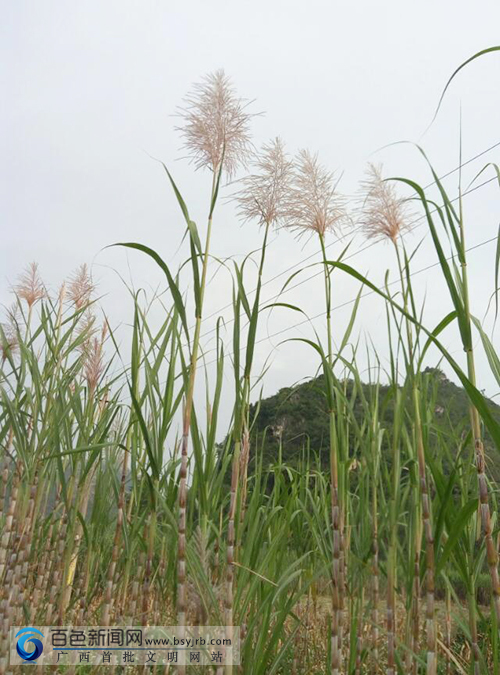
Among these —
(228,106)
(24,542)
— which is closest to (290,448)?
(24,542)

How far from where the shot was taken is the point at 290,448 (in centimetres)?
1059

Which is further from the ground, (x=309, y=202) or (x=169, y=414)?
(x=309, y=202)

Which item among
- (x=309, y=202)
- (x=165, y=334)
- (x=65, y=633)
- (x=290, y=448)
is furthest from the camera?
(x=290, y=448)

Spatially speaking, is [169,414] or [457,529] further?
[169,414]

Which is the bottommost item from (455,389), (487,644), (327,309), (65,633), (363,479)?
(487,644)

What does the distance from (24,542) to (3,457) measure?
A: 0.76 meters

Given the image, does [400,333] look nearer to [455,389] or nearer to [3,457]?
[3,457]

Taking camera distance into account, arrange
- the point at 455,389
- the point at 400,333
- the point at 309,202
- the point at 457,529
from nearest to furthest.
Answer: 1. the point at 457,529
2. the point at 400,333
3. the point at 309,202
4. the point at 455,389

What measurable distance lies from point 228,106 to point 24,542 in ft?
5.56

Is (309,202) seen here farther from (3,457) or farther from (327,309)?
(3,457)

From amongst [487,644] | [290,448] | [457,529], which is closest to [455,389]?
[290,448]
